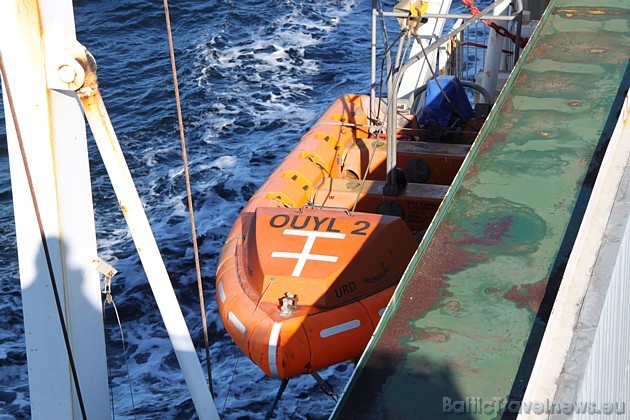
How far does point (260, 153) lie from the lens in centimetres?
1387

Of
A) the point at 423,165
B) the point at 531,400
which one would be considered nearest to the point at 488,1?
the point at 423,165

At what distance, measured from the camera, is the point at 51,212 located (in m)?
3.92

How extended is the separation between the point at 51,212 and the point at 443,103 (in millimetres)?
5831

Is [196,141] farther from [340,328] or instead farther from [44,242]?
[44,242]

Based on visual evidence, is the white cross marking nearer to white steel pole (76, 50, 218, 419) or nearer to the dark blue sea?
white steel pole (76, 50, 218, 419)

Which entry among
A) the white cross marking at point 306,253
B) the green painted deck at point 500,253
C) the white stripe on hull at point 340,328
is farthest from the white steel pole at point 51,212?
the white cross marking at point 306,253

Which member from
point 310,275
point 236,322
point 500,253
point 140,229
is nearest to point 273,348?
point 236,322

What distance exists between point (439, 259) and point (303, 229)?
6.63 feet

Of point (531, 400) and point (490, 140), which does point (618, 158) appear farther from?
point (531, 400)

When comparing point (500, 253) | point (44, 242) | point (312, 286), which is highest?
point (44, 242)

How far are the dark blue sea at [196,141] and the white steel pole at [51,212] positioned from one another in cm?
466

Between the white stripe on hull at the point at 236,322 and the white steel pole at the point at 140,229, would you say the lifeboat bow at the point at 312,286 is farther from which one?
the white steel pole at the point at 140,229

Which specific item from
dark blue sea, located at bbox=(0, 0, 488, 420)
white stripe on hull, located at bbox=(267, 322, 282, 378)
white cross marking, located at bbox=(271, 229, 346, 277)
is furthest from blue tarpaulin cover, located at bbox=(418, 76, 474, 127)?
white stripe on hull, located at bbox=(267, 322, 282, 378)

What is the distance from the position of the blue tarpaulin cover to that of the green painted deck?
75.0 inches
